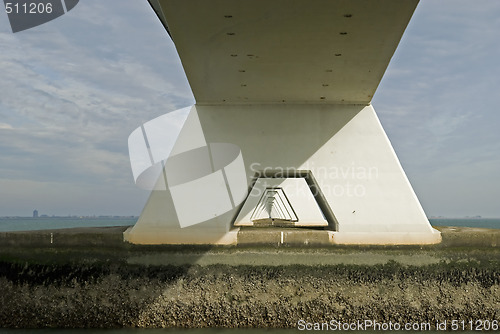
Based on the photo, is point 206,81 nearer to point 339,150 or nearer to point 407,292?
point 339,150

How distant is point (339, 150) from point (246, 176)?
6.38 feet

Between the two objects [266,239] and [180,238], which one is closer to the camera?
[266,239]

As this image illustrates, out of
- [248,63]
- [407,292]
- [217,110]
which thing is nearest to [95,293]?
[217,110]

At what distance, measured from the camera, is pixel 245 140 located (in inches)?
357
